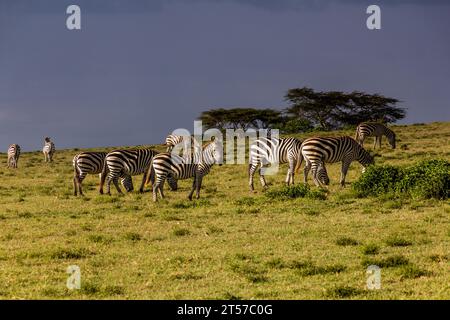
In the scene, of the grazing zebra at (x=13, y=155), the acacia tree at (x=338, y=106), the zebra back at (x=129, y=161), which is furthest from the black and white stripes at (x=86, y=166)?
the acacia tree at (x=338, y=106)

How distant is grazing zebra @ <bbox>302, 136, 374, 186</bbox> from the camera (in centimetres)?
2670

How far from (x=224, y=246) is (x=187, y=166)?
1010 cm

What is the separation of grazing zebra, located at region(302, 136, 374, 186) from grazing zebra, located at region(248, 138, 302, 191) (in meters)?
0.96

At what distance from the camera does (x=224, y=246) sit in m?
14.8

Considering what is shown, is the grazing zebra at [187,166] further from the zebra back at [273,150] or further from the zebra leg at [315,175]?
the zebra leg at [315,175]

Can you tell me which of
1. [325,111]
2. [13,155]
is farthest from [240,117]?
[13,155]

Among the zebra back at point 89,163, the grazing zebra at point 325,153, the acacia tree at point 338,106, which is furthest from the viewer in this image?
the acacia tree at point 338,106

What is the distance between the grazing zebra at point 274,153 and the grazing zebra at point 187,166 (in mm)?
3702

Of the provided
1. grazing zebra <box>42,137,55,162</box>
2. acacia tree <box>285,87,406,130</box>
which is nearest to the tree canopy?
acacia tree <box>285,87,406,130</box>

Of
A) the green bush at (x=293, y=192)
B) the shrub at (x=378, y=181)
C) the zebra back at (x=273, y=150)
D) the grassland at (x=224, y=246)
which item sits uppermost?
the zebra back at (x=273, y=150)

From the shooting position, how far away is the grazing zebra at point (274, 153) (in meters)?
28.1

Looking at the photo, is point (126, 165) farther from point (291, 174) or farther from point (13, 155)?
point (13, 155)

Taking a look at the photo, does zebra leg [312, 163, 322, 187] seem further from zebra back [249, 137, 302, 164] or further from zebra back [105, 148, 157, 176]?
zebra back [105, 148, 157, 176]

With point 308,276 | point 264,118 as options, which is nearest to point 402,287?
point 308,276
